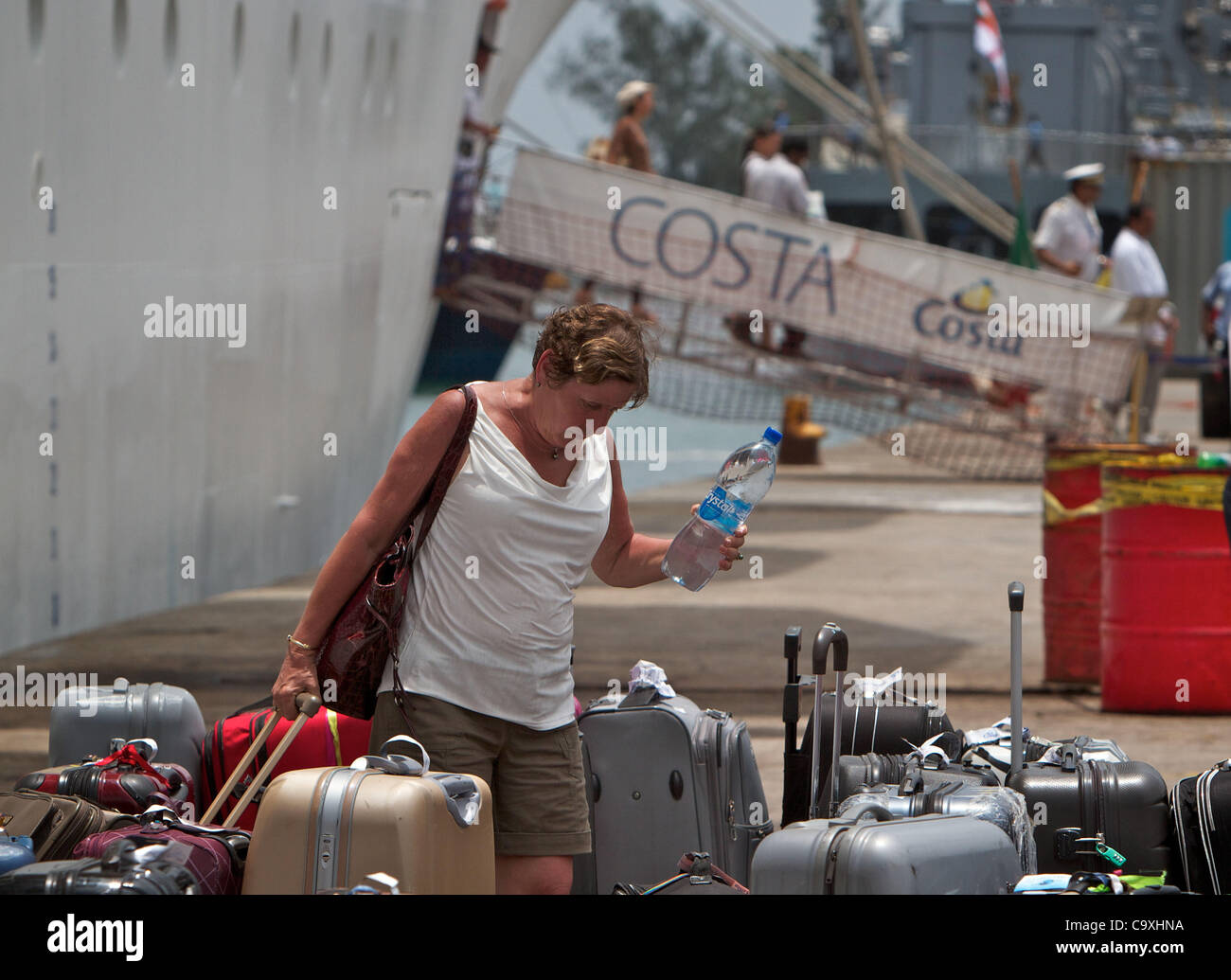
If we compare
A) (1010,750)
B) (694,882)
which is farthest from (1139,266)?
(694,882)

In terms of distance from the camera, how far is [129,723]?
15.0 feet

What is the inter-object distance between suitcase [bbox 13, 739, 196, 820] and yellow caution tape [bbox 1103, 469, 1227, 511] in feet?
14.4

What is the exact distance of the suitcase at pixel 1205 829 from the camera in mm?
4098

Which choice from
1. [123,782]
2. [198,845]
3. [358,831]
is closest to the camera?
[358,831]

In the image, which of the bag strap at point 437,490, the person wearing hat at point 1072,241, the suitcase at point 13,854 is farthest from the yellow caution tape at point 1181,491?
the person wearing hat at point 1072,241

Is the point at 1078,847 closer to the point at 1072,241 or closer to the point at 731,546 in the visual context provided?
the point at 731,546

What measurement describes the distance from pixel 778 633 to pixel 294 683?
240 inches

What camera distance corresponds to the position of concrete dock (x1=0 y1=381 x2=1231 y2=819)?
7.09 meters

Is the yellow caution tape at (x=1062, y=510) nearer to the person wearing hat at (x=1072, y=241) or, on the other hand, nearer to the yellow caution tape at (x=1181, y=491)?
the yellow caution tape at (x=1181, y=491)

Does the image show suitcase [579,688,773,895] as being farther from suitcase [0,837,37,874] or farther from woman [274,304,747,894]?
suitcase [0,837,37,874]

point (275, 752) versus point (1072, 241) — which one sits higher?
point (1072, 241)
